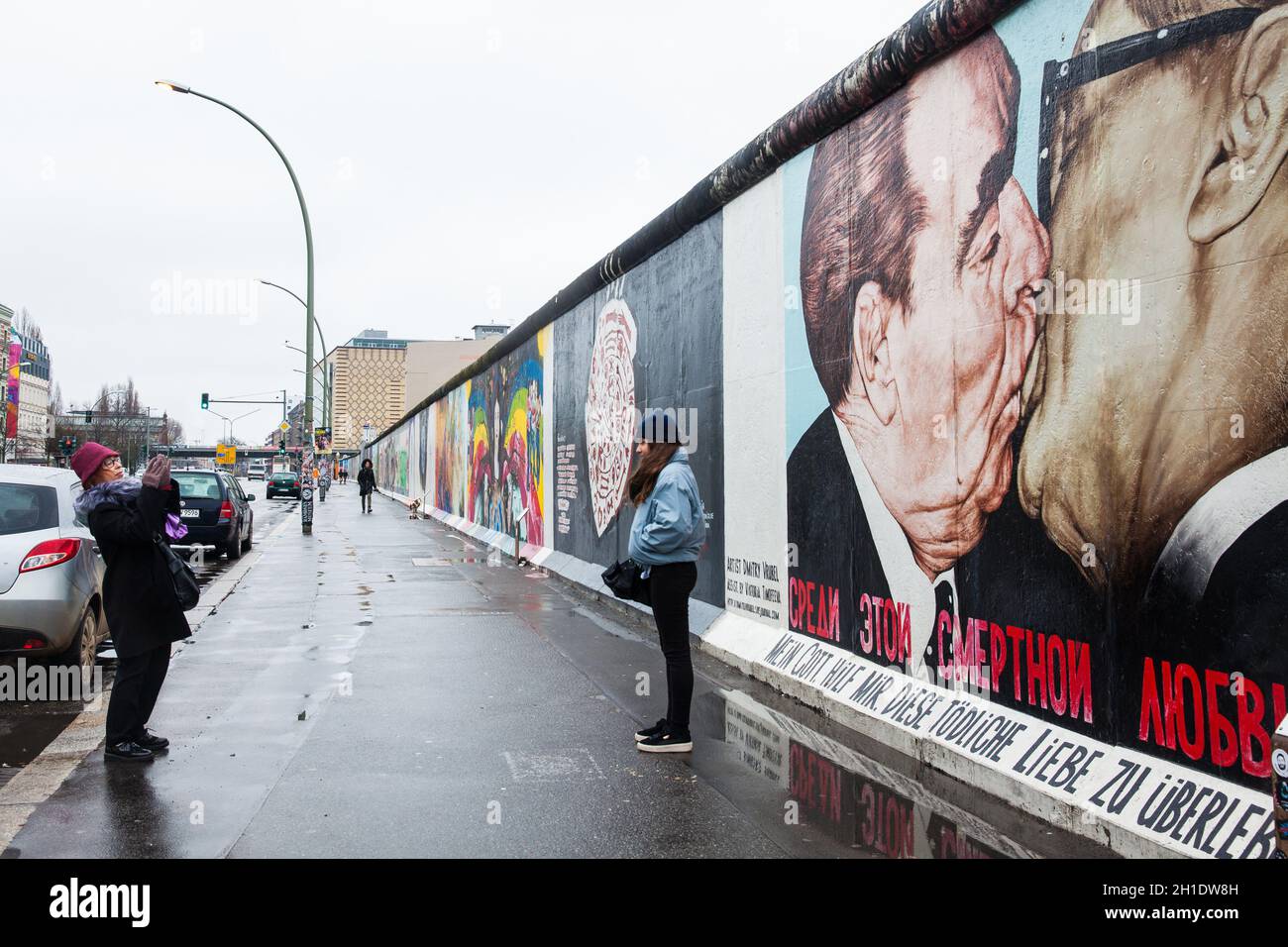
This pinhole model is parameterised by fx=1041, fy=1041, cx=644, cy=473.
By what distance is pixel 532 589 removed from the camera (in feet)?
45.0

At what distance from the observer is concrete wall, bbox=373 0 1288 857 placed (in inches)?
151

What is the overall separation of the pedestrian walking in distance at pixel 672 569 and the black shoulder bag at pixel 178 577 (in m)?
2.47

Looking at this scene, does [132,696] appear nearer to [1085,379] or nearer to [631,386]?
[1085,379]

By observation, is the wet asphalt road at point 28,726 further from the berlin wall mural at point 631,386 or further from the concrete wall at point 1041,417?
the berlin wall mural at point 631,386


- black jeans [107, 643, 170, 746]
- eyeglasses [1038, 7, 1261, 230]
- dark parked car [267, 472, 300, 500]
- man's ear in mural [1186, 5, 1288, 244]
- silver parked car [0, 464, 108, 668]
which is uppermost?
eyeglasses [1038, 7, 1261, 230]

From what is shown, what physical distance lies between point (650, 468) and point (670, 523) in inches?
16.4

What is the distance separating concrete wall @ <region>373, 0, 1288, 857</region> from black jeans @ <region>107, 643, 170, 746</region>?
13.1 ft

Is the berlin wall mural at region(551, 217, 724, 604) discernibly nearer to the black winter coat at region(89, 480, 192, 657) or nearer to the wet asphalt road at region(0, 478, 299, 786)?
the black winter coat at region(89, 480, 192, 657)

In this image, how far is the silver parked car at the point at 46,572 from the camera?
6.65 meters

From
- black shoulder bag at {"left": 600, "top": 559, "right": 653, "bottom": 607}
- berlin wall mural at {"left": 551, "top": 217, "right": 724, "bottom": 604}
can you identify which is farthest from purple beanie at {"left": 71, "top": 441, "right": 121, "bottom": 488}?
berlin wall mural at {"left": 551, "top": 217, "right": 724, "bottom": 604}

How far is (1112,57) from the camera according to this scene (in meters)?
4.51
